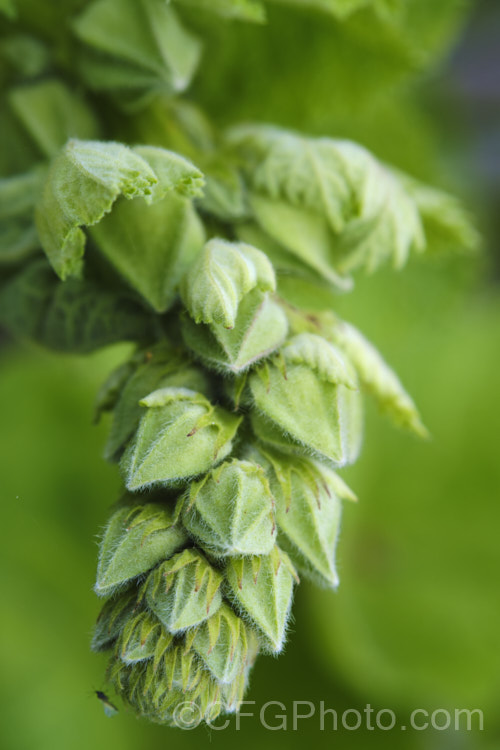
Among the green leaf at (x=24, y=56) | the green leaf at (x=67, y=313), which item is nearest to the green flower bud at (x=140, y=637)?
the green leaf at (x=67, y=313)

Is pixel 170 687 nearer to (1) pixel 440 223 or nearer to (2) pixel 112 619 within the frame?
(2) pixel 112 619

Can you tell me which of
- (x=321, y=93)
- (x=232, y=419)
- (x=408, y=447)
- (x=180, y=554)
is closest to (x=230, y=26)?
(x=321, y=93)

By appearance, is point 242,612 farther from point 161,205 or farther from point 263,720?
point 263,720

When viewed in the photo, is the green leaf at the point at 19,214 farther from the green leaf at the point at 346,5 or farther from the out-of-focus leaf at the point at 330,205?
the green leaf at the point at 346,5

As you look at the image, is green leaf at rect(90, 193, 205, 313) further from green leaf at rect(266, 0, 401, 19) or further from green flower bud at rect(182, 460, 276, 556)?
green leaf at rect(266, 0, 401, 19)

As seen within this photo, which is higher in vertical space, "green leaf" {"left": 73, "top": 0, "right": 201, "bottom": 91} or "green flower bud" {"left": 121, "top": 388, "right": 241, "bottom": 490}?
"green leaf" {"left": 73, "top": 0, "right": 201, "bottom": 91}

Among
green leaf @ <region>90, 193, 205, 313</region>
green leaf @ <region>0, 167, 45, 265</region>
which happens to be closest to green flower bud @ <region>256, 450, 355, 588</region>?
green leaf @ <region>90, 193, 205, 313</region>

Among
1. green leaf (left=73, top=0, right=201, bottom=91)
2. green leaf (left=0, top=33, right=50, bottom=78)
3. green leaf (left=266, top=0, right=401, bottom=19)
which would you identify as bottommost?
green leaf (left=0, top=33, right=50, bottom=78)
